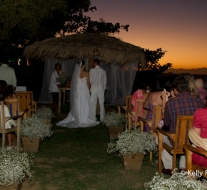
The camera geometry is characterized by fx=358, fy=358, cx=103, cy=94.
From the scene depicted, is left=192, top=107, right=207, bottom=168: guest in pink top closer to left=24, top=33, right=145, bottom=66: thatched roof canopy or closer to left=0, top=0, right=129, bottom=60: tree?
left=24, top=33, right=145, bottom=66: thatched roof canopy

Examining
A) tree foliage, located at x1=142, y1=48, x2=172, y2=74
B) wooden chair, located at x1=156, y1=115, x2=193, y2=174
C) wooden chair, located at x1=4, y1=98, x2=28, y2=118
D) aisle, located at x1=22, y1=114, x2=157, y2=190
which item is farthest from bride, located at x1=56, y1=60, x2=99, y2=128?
tree foliage, located at x1=142, y1=48, x2=172, y2=74

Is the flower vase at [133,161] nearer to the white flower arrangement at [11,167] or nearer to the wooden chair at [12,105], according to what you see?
the white flower arrangement at [11,167]

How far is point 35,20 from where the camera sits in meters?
13.4

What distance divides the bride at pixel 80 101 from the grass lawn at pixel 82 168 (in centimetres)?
191

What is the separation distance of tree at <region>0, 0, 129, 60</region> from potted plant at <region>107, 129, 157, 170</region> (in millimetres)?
7635

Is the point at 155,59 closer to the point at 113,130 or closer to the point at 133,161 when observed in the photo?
the point at 113,130

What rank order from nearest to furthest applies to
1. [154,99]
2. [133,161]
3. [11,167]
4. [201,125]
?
[201,125]
[11,167]
[133,161]
[154,99]

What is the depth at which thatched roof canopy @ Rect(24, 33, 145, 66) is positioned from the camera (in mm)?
11195

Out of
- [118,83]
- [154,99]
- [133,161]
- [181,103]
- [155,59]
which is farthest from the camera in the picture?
[155,59]

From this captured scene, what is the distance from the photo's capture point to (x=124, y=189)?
192 inches

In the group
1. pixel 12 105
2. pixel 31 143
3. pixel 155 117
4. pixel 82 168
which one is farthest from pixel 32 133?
pixel 155 117

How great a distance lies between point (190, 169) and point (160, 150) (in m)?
1.12

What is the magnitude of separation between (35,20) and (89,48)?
3335mm

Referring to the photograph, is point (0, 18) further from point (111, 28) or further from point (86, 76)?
point (111, 28)
